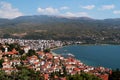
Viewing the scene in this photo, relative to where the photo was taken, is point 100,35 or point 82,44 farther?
point 100,35

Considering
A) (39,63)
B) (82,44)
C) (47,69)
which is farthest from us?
(82,44)

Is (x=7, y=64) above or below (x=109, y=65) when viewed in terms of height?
above

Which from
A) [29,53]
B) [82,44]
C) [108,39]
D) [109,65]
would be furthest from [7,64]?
[108,39]

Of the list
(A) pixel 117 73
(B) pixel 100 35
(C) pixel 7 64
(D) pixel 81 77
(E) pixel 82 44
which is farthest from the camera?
(B) pixel 100 35

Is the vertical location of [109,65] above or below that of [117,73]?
below

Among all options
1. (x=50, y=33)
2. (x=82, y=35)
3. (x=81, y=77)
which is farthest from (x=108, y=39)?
(x=81, y=77)

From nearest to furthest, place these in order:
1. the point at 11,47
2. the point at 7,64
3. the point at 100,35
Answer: the point at 7,64 < the point at 11,47 < the point at 100,35

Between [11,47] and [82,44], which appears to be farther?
[82,44]

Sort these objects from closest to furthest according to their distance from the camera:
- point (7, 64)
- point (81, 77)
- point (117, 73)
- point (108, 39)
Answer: point (81, 77), point (117, 73), point (7, 64), point (108, 39)

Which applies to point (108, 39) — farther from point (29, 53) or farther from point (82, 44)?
point (29, 53)

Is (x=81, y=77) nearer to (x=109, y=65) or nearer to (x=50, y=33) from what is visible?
(x=109, y=65)
